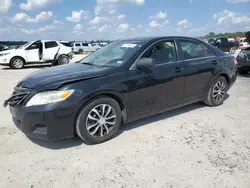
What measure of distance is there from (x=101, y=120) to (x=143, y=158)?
827 millimetres

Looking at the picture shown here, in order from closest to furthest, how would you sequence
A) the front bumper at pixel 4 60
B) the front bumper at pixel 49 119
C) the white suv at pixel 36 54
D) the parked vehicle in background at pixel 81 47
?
the front bumper at pixel 49 119 → the front bumper at pixel 4 60 → the white suv at pixel 36 54 → the parked vehicle in background at pixel 81 47

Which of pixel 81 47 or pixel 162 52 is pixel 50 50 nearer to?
pixel 162 52

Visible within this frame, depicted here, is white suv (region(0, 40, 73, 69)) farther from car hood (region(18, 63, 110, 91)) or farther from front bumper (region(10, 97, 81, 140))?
front bumper (region(10, 97, 81, 140))

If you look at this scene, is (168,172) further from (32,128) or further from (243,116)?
(243,116)

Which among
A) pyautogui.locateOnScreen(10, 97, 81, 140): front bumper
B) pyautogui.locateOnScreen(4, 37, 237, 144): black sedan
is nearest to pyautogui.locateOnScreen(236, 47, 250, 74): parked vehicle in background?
pyautogui.locateOnScreen(4, 37, 237, 144): black sedan

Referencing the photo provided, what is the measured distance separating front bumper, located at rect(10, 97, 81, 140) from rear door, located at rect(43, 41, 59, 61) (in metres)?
11.4

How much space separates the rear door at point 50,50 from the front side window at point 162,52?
1114 cm

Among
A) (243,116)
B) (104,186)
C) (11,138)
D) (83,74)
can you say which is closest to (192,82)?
(243,116)

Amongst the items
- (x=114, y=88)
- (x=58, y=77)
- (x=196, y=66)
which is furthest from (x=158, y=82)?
(x=58, y=77)

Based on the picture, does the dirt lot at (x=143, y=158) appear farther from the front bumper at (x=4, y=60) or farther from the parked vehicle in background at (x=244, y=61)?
the front bumper at (x=4, y=60)

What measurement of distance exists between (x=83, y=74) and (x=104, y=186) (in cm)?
158

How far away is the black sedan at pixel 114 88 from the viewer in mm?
3047

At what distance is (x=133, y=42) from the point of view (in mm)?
4141

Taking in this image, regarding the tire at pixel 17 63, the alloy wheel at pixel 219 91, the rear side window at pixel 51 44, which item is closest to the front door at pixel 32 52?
the tire at pixel 17 63
